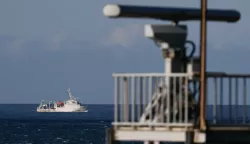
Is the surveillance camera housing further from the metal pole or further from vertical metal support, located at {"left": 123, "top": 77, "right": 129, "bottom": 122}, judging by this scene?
vertical metal support, located at {"left": 123, "top": 77, "right": 129, "bottom": 122}

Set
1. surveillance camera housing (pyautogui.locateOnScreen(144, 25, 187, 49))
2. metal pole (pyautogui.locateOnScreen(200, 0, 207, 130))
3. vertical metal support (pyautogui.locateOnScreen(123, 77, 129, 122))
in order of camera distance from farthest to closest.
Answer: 1. surveillance camera housing (pyautogui.locateOnScreen(144, 25, 187, 49))
2. vertical metal support (pyautogui.locateOnScreen(123, 77, 129, 122))
3. metal pole (pyautogui.locateOnScreen(200, 0, 207, 130))

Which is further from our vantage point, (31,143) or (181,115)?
(31,143)

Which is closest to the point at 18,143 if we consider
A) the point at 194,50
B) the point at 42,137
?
the point at 42,137

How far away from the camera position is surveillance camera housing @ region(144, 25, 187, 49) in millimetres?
31194

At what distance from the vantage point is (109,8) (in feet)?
101

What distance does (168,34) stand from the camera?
1230 inches

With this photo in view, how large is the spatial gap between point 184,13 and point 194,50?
36.8 inches

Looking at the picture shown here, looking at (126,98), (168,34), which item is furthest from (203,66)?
(126,98)

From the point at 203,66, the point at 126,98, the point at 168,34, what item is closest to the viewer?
the point at 203,66

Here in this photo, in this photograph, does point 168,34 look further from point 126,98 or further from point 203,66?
point 126,98

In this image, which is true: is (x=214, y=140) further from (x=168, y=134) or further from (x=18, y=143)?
(x=18, y=143)

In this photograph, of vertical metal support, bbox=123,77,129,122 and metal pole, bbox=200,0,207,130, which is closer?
metal pole, bbox=200,0,207,130

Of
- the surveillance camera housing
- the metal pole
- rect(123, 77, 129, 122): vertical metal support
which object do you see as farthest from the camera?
the surveillance camera housing

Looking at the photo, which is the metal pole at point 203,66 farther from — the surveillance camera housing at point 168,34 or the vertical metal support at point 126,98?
the vertical metal support at point 126,98
